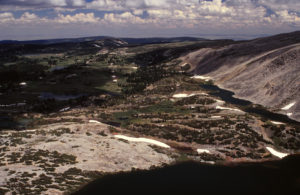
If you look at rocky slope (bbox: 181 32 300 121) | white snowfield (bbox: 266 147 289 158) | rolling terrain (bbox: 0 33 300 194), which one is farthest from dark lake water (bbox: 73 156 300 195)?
rocky slope (bbox: 181 32 300 121)

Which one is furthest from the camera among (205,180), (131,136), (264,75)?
(264,75)

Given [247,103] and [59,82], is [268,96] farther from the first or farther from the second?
[59,82]

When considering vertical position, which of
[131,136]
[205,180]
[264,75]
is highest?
[264,75]

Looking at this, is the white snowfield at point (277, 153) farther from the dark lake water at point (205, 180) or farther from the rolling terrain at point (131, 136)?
the dark lake water at point (205, 180)

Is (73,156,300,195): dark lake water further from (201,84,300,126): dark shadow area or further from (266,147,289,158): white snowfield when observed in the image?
(201,84,300,126): dark shadow area

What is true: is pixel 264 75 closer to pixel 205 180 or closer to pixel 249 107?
pixel 249 107

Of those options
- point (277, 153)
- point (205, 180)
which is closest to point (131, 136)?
point (205, 180)

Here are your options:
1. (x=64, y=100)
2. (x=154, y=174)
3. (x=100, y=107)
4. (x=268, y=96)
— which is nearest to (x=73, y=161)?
(x=154, y=174)

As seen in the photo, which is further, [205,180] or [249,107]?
[249,107]
